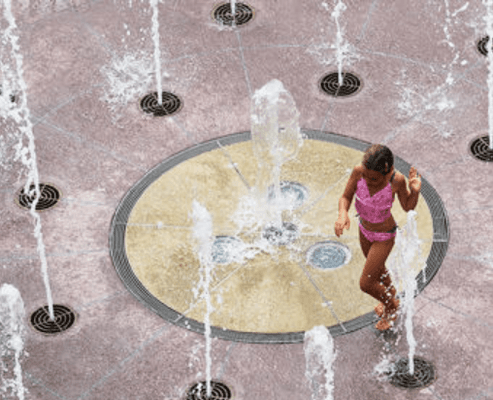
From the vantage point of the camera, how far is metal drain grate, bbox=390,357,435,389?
995 centimetres

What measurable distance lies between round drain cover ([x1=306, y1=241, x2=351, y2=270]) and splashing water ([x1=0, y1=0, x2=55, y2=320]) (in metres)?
2.34

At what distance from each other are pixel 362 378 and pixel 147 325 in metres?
1.90

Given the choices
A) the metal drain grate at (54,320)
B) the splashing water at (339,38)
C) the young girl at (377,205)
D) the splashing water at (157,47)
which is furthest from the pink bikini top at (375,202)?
the splashing water at (157,47)

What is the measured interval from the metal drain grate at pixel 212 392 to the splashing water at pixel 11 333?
1.39m

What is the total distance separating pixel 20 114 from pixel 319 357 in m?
4.58

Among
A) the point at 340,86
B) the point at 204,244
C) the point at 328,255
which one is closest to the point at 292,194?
the point at 328,255

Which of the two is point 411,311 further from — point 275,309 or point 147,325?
point 147,325

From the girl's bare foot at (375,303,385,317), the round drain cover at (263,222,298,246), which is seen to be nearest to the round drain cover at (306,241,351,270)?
the round drain cover at (263,222,298,246)

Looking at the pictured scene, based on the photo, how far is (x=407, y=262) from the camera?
10.8 m

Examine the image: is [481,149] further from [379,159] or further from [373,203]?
[379,159]

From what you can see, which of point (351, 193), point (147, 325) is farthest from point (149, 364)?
point (351, 193)

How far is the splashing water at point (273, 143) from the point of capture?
11.6 metres

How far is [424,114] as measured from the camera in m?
12.6

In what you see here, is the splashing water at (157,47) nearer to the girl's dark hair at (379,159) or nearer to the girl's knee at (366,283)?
the girl's knee at (366,283)
